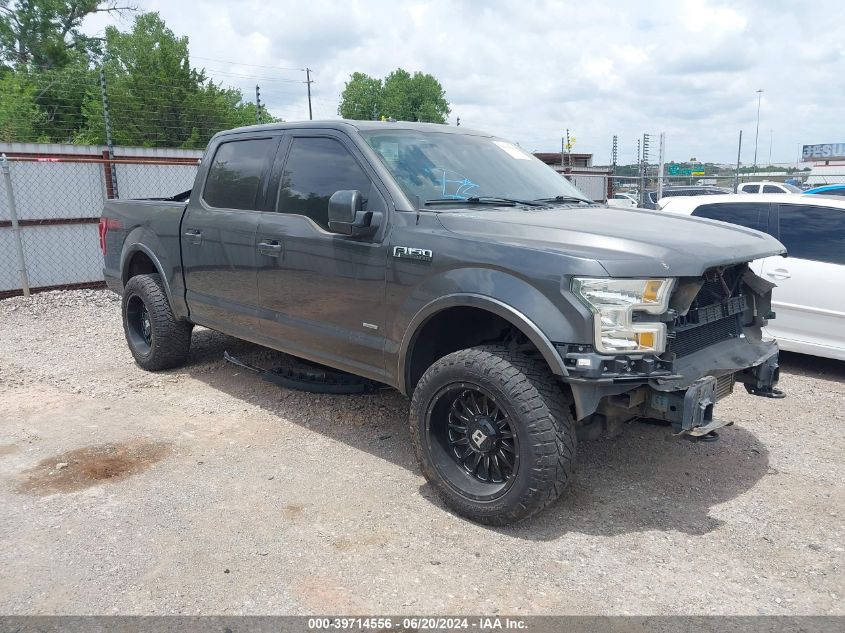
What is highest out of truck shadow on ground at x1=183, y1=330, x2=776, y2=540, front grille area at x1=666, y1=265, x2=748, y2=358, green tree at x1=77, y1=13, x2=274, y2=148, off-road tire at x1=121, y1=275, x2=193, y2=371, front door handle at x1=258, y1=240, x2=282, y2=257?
green tree at x1=77, y1=13, x2=274, y2=148

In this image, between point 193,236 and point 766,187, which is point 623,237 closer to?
point 193,236

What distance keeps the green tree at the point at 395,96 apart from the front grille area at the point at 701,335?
260 ft

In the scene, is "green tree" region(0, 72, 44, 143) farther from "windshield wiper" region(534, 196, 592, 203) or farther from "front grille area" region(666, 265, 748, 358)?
"front grille area" region(666, 265, 748, 358)

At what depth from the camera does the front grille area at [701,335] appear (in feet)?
11.4

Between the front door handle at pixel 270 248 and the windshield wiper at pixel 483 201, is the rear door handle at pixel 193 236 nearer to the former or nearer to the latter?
the front door handle at pixel 270 248

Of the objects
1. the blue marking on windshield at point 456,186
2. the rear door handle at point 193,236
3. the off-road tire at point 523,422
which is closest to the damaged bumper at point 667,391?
the off-road tire at point 523,422

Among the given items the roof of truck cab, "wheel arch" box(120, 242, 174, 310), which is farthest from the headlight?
"wheel arch" box(120, 242, 174, 310)

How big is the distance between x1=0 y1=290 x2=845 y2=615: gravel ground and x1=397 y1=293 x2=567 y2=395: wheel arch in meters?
0.66

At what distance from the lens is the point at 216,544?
344cm

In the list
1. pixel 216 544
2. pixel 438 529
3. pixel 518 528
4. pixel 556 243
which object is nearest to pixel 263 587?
pixel 216 544

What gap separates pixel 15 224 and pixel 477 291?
783 cm

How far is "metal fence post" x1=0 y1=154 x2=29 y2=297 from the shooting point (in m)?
8.91

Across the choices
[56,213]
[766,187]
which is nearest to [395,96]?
[766,187]

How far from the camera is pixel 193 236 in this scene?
539cm
